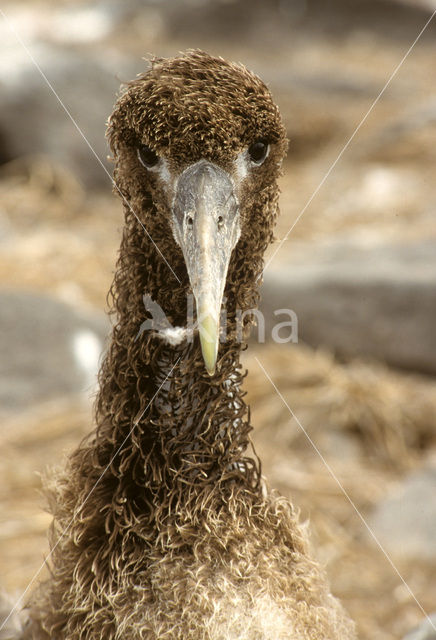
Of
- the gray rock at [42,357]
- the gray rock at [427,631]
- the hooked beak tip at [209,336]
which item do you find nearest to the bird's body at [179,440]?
the hooked beak tip at [209,336]

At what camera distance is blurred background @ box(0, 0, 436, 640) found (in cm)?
340

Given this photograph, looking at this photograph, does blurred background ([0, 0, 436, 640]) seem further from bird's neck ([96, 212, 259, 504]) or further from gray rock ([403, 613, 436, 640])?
bird's neck ([96, 212, 259, 504])

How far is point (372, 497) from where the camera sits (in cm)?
368

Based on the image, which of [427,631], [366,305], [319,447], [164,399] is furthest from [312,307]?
[164,399]

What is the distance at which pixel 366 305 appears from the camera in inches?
183

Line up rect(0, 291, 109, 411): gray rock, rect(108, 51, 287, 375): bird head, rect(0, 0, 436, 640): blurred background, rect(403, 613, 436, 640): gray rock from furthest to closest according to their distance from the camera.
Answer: rect(0, 291, 109, 411): gray rock
rect(0, 0, 436, 640): blurred background
rect(403, 613, 436, 640): gray rock
rect(108, 51, 287, 375): bird head

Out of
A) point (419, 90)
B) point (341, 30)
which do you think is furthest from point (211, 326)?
point (341, 30)

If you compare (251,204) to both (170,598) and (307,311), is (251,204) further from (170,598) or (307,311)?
(307,311)

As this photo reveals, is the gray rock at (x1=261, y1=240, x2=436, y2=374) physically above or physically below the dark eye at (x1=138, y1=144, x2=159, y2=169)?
below

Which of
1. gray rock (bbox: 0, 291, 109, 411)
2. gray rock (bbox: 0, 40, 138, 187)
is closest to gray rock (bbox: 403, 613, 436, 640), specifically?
gray rock (bbox: 0, 291, 109, 411)

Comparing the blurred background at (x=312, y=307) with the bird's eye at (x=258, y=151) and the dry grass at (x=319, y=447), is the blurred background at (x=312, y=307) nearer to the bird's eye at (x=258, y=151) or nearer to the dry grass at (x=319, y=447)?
the dry grass at (x=319, y=447)

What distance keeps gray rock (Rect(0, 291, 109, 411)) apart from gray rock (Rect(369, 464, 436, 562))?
1.52m

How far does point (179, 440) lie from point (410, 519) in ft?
6.38

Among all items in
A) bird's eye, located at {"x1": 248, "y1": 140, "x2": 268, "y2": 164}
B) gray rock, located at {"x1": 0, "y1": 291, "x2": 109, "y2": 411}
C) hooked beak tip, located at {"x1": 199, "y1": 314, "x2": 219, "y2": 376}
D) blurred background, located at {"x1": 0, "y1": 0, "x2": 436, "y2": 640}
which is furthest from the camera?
gray rock, located at {"x1": 0, "y1": 291, "x2": 109, "y2": 411}
